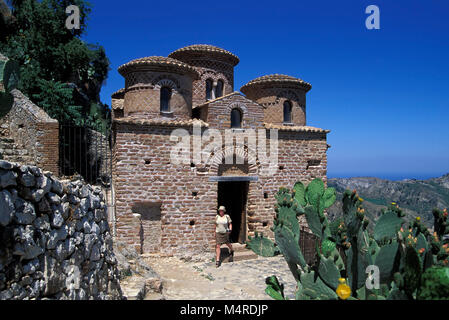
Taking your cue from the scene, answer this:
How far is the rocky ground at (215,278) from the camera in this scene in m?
8.15

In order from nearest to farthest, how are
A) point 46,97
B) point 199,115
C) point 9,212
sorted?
point 9,212
point 199,115
point 46,97

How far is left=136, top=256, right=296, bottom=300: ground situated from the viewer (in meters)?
8.20

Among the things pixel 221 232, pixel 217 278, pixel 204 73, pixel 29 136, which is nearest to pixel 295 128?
pixel 221 232

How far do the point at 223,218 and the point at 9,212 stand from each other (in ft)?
27.5

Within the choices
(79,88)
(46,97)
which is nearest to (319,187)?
(46,97)

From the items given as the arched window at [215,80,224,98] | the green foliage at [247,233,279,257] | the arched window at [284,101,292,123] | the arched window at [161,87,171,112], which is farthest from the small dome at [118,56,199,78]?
the green foliage at [247,233,279,257]

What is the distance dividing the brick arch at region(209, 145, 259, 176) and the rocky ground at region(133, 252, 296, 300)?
10.2 ft

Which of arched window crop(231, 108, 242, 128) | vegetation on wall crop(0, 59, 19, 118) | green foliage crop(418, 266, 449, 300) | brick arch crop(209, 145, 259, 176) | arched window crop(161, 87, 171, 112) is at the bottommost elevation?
green foliage crop(418, 266, 449, 300)

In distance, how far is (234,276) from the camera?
980cm

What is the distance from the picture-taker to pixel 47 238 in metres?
3.58

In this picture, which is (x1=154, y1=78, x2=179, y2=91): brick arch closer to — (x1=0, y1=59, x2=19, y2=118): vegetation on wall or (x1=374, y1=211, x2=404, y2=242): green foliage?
(x1=0, y1=59, x2=19, y2=118): vegetation on wall

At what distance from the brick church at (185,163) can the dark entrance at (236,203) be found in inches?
1.7
